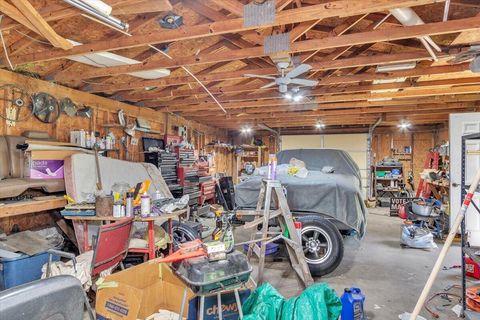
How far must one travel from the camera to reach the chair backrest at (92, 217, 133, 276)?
2.53 metres

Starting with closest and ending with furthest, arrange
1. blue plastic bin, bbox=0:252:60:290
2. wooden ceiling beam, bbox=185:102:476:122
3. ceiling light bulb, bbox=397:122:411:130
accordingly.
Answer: blue plastic bin, bbox=0:252:60:290 < wooden ceiling beam, bbox=185:102:476:122 < ceiling light bulb, bbox=397:122:411:130

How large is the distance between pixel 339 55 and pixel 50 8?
3251mm

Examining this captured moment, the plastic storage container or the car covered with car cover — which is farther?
the car covered with car cover

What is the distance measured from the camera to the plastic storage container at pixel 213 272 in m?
1.78

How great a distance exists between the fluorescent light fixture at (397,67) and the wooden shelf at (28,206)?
15.4ft

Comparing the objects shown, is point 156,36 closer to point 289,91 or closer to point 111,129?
point 289,91

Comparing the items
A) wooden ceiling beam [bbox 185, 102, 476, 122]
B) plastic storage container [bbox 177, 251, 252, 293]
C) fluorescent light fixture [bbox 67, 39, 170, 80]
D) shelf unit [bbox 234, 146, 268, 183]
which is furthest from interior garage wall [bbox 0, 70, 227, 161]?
shelf unit [bbox 234, 146, 268, 183]

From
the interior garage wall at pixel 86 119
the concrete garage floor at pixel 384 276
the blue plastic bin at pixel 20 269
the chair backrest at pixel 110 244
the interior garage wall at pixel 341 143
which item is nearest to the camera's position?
the chair backrest at pixel 110 244

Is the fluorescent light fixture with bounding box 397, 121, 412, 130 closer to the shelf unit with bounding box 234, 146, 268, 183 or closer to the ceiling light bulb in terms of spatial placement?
the ceiling light bulb

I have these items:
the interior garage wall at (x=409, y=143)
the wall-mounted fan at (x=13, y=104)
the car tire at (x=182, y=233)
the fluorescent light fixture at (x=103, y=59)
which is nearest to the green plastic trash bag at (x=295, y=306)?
the car tire at (x=182, y=233)

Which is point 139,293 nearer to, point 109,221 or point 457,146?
point 109,221

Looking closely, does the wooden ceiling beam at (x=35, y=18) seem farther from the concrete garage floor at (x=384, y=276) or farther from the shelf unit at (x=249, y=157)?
the shelf unit at (x=249, y=157)

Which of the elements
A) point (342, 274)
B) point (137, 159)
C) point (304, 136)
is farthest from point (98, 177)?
point (304, 136)

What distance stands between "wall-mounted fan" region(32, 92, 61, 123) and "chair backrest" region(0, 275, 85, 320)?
395cm
